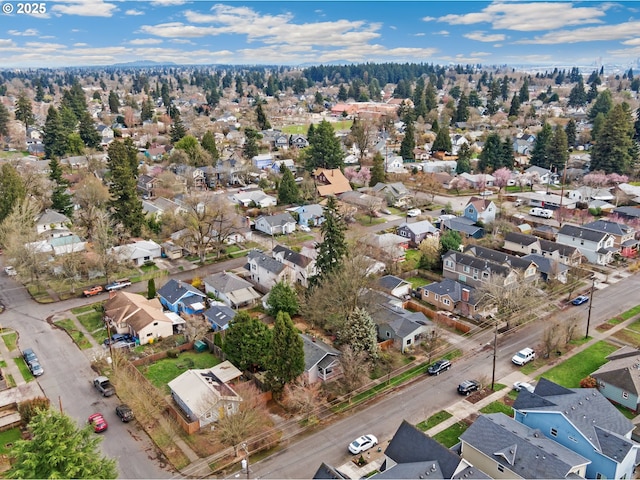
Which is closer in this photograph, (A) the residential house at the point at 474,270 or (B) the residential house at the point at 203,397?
(B) the residential house at the point at 203,397

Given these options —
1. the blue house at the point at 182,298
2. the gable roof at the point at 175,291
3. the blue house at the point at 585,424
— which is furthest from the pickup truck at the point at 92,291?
the blue house at the point at 585,424

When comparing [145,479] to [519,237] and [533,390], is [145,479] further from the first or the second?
[519,237]

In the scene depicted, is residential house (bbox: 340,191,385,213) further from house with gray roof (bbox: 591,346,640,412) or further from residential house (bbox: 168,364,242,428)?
residential house (bbox: 168,364,242,428)

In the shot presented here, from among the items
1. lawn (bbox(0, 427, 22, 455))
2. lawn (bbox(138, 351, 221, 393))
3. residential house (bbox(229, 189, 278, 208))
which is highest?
residential house (bbox(229, 189, 278, 208))

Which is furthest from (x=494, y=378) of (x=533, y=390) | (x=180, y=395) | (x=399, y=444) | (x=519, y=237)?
(x=519, y=237)

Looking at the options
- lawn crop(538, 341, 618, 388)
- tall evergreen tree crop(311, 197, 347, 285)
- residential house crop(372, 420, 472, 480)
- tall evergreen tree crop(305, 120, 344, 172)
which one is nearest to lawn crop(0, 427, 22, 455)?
residential house crop(372, 420, 472, 480)

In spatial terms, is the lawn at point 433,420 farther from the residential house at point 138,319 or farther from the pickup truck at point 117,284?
the pickup truck at point 117,284

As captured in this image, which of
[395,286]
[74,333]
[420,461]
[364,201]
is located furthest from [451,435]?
[364,201]
